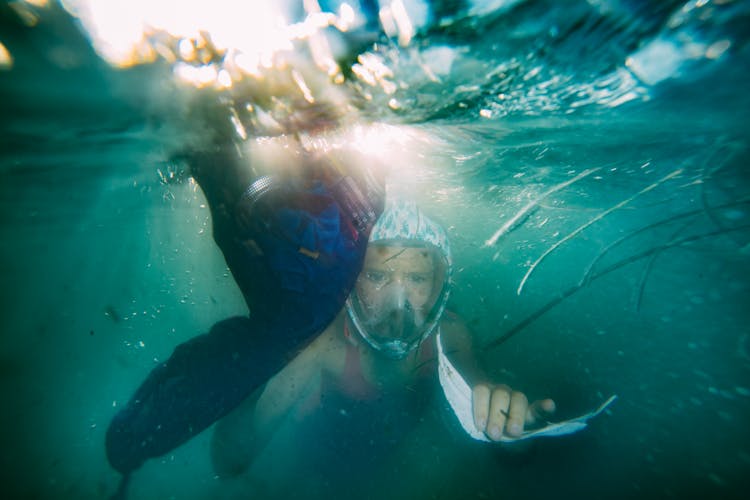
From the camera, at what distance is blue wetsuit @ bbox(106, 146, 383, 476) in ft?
10.9

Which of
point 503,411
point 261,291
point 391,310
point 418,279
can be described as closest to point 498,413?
point 503,411

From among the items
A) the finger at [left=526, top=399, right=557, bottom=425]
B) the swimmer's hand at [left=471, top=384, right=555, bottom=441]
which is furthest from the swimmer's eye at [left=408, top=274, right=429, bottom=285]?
the finger at [left=526, top=399, right=557, bottom=425]

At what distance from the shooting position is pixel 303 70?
12.1 ft

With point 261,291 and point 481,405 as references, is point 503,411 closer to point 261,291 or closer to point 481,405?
point 481,405

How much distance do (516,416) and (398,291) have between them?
2693mm

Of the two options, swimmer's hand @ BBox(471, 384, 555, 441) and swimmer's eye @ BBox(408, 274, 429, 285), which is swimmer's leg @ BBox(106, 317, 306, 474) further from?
swimmer's eye @ BBox(408, 274, 429, 285)

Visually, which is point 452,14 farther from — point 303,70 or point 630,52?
point 630,52

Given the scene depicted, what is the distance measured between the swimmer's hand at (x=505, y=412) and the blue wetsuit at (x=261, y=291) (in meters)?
2.64

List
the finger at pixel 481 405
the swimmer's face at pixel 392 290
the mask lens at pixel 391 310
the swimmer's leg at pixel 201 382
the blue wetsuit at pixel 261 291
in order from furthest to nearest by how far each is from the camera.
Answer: the swimmer's face at pixel 392 290
the mask lens at pixel 391 310
the finger at pixel 481 405
the swimmer's leg at pixel 201 382
the blue wetsuit at pixel 261 291

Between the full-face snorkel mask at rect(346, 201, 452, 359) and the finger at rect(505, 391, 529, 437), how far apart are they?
1822 millimetres

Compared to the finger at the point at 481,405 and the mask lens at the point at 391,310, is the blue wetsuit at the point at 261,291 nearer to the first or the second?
the mask lens at the point at 391,310

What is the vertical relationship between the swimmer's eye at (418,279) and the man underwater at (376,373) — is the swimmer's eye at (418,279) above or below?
above

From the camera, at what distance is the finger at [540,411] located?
13.5 ft

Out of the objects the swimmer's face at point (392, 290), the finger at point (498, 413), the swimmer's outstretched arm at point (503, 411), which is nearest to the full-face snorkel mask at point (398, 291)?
the swimmer's face at point (392, 290)
